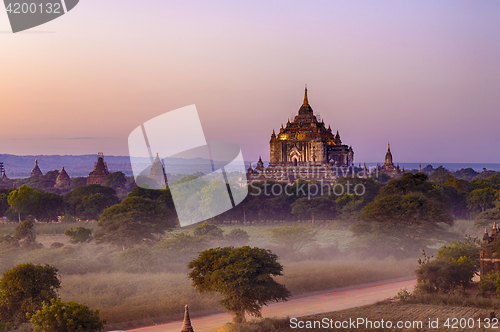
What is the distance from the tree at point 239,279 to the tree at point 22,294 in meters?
6.88

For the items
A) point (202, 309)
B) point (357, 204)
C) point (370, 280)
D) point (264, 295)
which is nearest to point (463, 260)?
point (370, 280)

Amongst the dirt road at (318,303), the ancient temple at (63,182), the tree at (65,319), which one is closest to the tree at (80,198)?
the dirt road at (318,303)

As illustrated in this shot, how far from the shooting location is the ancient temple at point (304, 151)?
104 meters

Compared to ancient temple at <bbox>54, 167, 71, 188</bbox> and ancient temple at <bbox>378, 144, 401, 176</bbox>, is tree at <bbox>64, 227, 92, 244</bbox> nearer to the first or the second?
ancient temple at <bbox>54, 167, 71, 188</bbox>

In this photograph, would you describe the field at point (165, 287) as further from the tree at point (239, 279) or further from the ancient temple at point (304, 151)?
the ancient temple at point (304, 151)

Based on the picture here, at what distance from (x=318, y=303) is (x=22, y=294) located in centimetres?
1514

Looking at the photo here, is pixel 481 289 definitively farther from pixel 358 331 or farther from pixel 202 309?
pixel 202 309

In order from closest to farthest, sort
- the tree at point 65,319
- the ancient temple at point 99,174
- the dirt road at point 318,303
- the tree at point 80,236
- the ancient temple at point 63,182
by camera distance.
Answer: the tree at point 65,319 → the dirt road at point 318,303 → the tree at point 80,236 → the ancient temple at point 99,174 → the ancient temple at point 63,182

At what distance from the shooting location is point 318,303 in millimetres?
31609

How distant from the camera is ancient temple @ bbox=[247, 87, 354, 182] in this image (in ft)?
341

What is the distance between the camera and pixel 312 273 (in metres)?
37.4

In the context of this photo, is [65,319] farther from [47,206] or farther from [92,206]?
[47,206]

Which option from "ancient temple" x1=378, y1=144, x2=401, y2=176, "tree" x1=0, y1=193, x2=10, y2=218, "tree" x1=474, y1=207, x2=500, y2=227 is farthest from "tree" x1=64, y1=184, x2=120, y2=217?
"ancient temple" x1=378, y1=144, x2=401, y2=176

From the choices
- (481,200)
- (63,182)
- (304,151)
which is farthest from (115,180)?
(481,200)
